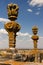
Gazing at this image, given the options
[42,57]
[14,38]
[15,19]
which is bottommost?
[42,57]

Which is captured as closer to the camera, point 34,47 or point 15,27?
point 15,27

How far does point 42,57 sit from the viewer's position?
17578 mm

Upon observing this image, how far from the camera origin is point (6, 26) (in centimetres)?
963

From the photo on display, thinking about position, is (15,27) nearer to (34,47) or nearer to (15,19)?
(15,19)

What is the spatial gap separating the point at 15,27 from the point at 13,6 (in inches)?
55.7

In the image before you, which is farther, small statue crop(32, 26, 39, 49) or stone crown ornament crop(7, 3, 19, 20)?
small statue crop(32, 26, 39, 49)

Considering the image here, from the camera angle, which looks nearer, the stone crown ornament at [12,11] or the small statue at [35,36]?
the stone crown ornament at [12,11]

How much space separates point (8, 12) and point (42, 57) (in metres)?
8.90

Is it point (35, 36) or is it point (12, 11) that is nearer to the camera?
point (12, 11)

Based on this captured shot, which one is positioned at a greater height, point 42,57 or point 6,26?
point 6,26

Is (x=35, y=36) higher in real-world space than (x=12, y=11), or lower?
lower

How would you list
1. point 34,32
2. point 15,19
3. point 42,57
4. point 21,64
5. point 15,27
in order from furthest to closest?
point 34,32, point 42,57, point 15,19, point 15,27, point 21,64

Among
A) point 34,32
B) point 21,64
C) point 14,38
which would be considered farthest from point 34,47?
point 21,64

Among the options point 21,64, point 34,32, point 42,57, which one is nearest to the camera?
point 21,64
